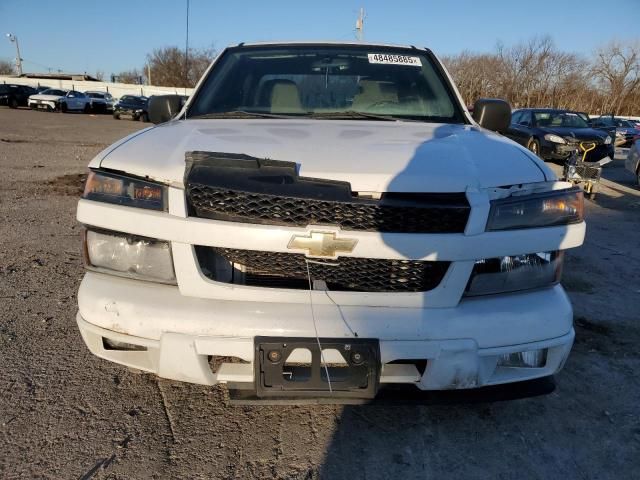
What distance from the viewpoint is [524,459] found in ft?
6.64

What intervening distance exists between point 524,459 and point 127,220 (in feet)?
6.17

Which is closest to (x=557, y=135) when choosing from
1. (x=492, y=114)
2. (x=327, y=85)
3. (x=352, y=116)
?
(x=492, y=114)

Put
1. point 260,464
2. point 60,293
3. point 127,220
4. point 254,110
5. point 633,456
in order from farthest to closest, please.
→ point 60,293, point 254,110, point 633,456, point 260,464, point 127,220

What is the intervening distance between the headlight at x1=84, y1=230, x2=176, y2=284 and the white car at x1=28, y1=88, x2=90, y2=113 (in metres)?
39.1

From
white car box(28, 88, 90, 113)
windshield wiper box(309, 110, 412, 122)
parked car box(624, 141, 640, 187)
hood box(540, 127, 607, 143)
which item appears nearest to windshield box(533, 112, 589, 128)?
hood box(540, 127, 607, 143)

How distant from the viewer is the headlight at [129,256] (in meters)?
1.85

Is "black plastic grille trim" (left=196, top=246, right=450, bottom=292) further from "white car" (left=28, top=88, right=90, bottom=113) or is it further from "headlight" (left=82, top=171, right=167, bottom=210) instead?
"white car" (left=28, top=88, right=90, bottom=113)

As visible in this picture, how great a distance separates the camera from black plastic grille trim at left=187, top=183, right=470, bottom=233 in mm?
1701

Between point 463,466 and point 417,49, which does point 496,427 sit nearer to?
point 463,466

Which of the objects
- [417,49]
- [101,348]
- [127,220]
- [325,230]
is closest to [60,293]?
[101,348]

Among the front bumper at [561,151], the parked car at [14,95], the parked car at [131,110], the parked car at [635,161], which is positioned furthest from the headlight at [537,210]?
the parked car at [14,95]

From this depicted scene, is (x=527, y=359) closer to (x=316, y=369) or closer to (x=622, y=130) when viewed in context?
(x=316, y=369)

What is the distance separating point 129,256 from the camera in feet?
6.22

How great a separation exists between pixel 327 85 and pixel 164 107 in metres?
1.11
